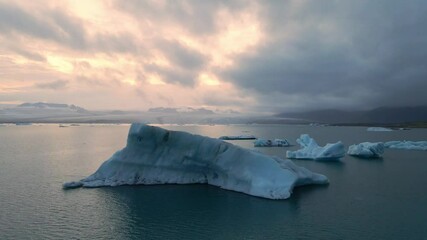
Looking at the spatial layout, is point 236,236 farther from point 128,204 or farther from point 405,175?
point 405,175

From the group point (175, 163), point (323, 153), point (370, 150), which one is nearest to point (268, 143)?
point (370, 150)

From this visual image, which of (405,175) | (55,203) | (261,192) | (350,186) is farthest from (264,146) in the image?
(55,203)

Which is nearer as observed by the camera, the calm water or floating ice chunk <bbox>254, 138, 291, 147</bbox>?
the calm water

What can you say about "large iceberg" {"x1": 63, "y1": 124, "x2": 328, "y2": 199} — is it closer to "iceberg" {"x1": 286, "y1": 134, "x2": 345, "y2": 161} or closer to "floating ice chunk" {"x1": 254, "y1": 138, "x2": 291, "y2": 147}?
"iceberg" {"x1": 286, "y1": 134, "x2": 345, "y2": 161}

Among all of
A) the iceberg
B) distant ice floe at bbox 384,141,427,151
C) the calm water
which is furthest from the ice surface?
the calm water

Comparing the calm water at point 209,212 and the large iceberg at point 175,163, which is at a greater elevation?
the large iceberg at point 175,163

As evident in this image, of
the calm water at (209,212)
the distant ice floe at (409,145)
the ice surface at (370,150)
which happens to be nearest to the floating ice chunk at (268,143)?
the distant ice floe at (409,145)

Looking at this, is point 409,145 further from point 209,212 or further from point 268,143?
point 209,212

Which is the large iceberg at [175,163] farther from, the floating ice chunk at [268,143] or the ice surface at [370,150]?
the floating ice chunk at [268,143]
